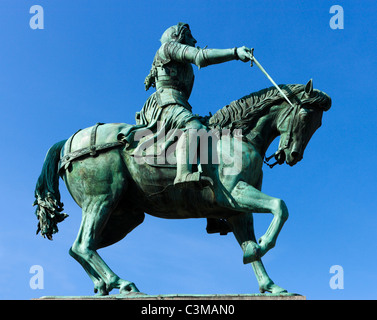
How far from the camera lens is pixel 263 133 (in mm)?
12258

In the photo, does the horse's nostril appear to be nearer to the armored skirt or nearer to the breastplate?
the armored skirt

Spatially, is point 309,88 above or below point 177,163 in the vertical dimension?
above

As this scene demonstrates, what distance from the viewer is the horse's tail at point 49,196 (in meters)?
12.1

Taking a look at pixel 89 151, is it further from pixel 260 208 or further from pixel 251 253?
pixel 251 253

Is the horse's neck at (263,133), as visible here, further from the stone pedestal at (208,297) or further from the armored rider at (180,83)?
the stone pedestal at (208,297)

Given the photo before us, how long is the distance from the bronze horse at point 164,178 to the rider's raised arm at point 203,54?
700 mm

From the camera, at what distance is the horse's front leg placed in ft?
36.2

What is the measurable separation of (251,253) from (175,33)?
393 cm

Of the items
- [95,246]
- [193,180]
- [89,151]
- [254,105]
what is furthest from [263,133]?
[95,246]

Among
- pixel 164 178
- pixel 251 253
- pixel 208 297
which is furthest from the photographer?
pixel 164 178

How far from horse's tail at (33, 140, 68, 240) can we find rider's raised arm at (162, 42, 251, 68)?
2255 millimetres
